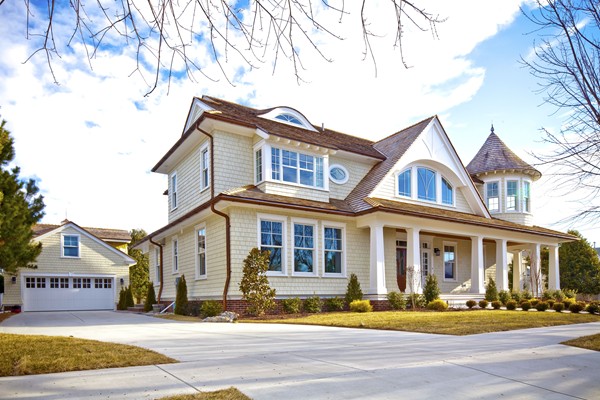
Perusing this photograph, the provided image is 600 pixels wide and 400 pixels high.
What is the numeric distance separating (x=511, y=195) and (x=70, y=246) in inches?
1003

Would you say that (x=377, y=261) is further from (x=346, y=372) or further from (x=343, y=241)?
(x=346, y=372)

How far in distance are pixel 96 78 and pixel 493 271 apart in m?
25.5

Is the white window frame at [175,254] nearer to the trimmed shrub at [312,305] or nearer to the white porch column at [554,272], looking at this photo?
the trimmed shrub at [312,305]

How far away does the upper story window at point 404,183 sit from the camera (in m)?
20.8

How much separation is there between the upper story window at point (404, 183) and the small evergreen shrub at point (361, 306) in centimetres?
616

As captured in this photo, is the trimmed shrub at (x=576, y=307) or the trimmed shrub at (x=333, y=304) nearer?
the trimmed shrub at (x=576, y=307)

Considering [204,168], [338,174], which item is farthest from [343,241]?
[204,168]

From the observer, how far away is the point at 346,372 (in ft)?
18.1

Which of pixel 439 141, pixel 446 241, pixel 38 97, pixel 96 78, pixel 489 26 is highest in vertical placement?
pixel 439 141

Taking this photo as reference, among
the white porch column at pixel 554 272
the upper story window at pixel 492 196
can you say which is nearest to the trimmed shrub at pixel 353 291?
the upper story window at pixel 492 196

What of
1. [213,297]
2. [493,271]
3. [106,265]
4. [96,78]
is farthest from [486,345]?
[106,265]

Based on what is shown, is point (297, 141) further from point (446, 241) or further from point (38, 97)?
point (38, 97)

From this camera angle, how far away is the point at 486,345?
7.92 metres

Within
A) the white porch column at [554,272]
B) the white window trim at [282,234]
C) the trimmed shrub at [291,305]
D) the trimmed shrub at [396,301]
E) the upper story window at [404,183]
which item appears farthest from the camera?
the white porch column at [554,272]
